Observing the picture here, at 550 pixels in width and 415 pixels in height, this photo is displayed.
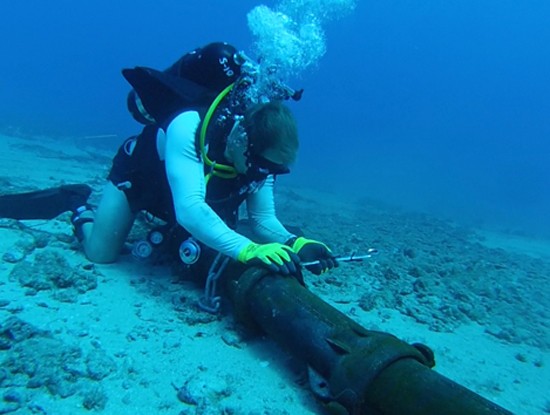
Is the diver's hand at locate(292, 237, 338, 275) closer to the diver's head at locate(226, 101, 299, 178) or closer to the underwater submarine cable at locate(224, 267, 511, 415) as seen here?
the underwater submarine cable at locate(224, 267, 511, 415)

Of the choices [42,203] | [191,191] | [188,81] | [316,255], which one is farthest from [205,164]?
[42,203]

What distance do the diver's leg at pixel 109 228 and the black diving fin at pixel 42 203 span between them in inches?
31.7

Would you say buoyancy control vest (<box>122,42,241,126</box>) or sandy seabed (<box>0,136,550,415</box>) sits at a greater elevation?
buoyancy control vest (<box>122,42,241,126</box>)

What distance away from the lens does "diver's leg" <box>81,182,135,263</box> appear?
138 inches

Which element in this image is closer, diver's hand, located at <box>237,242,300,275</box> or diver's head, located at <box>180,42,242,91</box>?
diver's hand, located at <box>237,242,300,275</box>

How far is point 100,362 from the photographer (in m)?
2.07

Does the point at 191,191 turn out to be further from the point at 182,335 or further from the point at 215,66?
the point at 215,66

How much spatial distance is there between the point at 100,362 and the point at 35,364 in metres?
0.30

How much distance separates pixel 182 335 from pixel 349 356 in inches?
47.4

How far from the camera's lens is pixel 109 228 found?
11.5 ft

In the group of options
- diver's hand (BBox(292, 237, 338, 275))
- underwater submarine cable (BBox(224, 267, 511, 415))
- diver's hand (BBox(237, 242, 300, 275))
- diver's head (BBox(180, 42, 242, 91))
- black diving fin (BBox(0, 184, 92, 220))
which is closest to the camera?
underwater submarine cable (BBox(224, 267, 511, 415))

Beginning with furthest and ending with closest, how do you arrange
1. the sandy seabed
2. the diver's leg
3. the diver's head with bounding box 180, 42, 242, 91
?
the diver's leg → the diver's head with bounding box 180, 42, 242, 91 → the sandy seabed

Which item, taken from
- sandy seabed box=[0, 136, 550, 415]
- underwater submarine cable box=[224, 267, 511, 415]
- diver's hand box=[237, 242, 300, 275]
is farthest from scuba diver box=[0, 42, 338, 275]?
sandy seabed box=[0, 136, 550, 415]

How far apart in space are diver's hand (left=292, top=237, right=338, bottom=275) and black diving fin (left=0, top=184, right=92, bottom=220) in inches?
102
